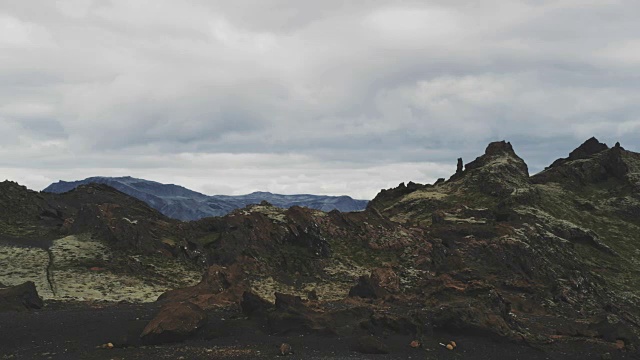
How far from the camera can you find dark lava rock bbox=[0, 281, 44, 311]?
37.2m

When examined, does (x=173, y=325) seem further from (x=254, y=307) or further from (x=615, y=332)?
(x=615, y=332)

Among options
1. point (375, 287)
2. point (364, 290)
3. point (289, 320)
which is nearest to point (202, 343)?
point (289, 320)

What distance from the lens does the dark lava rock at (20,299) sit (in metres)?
37.2

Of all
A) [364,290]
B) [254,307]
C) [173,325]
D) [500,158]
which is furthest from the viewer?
[500,158]

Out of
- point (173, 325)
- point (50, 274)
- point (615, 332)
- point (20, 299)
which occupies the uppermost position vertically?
point (50, 274)

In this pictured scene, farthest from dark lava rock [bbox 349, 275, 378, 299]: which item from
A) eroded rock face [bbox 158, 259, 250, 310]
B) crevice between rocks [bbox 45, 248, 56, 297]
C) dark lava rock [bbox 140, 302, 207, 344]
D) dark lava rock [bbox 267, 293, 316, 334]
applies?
crevice between rocks [bbox 45, 248, 56, 297]

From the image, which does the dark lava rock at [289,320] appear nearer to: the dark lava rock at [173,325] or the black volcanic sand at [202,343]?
the black volcanic sand at [202,343]

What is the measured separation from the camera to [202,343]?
32250 millimetres

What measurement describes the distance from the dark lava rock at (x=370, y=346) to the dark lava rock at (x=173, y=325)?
12.0m

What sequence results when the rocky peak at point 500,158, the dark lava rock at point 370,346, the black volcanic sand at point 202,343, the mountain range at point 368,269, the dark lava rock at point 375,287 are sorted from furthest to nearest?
the rocky peak at point 500,158, the dark lava rock at point 375,287, the mountain range at point 368,269, the dark lava rock at point 370,346, the black volcanic sand at point 202,343

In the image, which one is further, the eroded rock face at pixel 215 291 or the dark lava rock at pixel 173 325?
the eroded rock face at pixel 215 291

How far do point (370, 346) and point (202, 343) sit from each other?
12269mm

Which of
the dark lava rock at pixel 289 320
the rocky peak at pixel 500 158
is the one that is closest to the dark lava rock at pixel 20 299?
the dark lava rock at pixel 289 320

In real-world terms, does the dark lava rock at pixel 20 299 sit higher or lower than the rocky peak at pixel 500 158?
lower
